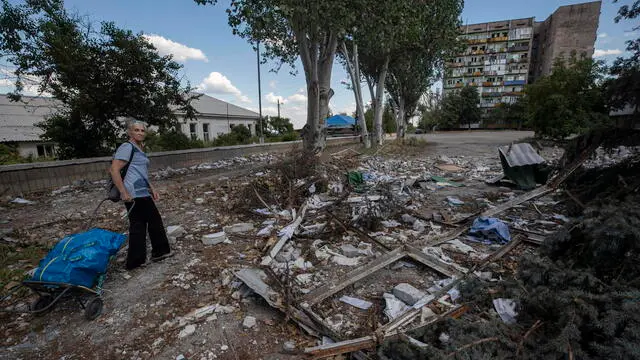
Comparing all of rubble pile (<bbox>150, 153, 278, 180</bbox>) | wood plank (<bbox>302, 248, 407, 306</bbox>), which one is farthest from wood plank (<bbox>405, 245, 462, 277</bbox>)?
rubble pile (<bbox>150, 153, 278, 180</bbox>)

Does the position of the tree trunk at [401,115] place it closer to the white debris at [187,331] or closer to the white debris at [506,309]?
the white debris at [506,309]

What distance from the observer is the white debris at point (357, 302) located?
2.42 meters

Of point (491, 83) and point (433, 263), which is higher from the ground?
point (491, 83)

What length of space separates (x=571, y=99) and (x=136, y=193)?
20738 millimetres

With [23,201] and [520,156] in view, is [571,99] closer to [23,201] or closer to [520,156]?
[520,156]

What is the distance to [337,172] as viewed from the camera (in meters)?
6.81

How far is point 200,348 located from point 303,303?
0.82 meters

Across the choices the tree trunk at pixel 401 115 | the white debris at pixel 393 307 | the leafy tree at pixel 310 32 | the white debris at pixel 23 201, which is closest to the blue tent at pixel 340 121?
the tree trunk at pixel 401 115

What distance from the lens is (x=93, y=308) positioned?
2.30 meters

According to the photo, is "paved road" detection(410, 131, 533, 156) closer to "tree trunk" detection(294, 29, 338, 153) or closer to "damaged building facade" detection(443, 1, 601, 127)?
"tree trunk" detection(294, 29, 338, 153)

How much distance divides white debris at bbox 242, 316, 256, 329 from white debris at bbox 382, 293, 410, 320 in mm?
1083

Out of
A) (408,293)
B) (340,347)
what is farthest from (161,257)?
(408,293)

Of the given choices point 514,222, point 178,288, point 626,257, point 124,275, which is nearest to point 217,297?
point 178,288

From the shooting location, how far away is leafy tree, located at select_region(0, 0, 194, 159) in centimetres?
726
